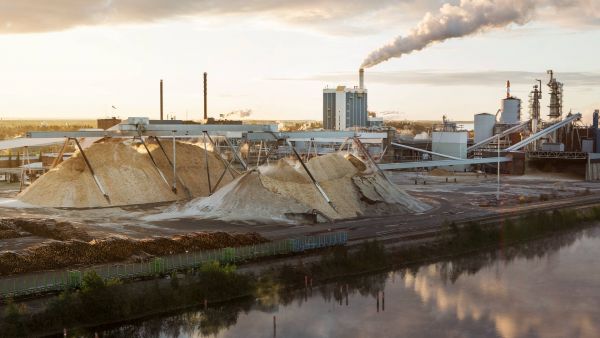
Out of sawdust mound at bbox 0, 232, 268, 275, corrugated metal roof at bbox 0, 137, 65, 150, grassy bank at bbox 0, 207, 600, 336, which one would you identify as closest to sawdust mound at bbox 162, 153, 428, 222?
grassy bank at bbox 0, 207, 600, 336

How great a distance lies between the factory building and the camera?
185 meters

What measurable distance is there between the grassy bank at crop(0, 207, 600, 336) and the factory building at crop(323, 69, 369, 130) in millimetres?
135375

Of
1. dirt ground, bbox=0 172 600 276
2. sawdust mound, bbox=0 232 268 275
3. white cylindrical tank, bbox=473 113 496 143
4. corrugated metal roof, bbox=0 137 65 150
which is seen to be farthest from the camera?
white cylindrical tank, bbox=473 113 496 143

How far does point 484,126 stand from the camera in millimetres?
132125

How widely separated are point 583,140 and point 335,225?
7637 cm

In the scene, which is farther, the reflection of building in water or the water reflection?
the reflection of building in water

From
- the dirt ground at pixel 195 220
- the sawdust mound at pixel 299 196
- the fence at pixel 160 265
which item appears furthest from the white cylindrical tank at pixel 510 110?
the fence at pixel 160 265

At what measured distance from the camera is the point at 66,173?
214ft

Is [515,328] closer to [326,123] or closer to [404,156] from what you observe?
[404,156]

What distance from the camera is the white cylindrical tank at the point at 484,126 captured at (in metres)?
132

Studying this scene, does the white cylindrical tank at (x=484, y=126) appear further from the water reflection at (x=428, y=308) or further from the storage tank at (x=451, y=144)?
the water reflection at (x=428, y=308)

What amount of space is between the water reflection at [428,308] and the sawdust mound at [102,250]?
24.2ft

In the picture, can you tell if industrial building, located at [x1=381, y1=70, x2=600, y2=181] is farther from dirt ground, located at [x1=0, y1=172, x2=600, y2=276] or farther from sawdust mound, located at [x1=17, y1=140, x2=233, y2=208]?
sawdust mound, located at [x1=17, y1=140, x2=233, y2=208]

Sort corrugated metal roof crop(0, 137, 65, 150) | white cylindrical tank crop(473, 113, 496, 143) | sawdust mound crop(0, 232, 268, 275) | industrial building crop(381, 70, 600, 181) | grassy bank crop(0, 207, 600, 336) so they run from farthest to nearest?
white cylindrical tank crop(473, 113, 496, 143) < industrial building crop(381, 70, 600, 181) < corrugated metal roof crop(0, 137, 65, 150) < sawdust mound crop(0, 232, 268, 275) < grassy bank crop(0, 207, 600, 336)
